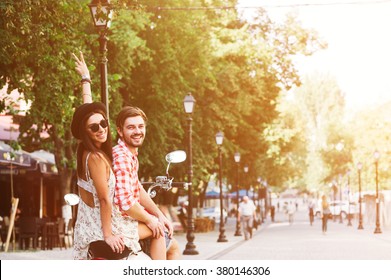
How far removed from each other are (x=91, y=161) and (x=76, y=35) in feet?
37.0

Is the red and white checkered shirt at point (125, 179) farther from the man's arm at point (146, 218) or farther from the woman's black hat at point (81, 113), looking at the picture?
the woman's black hat at point (81, 113)

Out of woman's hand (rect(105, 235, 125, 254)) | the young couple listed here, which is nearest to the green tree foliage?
the young couple

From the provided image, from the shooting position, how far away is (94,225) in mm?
5551

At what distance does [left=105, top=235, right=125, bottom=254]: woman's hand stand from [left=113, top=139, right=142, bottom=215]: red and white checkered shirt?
173 mm

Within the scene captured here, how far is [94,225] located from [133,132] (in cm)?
62

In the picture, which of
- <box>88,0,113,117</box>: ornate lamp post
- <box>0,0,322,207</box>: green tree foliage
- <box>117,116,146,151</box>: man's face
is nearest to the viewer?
<box>117,116,146,151</box>: man's face

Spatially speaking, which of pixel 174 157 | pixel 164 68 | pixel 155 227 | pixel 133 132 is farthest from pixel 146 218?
pixel 164 68

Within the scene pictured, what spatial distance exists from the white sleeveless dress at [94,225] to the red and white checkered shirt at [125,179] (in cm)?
6

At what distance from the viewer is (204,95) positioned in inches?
1241

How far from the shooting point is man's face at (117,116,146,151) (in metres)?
5.73

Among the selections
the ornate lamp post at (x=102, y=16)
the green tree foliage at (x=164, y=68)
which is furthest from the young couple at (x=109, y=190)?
the green tree foliage at (x=164, y=68)

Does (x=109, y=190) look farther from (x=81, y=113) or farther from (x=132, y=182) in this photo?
(x=81, y=113)

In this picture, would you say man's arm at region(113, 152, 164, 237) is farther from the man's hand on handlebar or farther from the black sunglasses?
the black sunglasses
